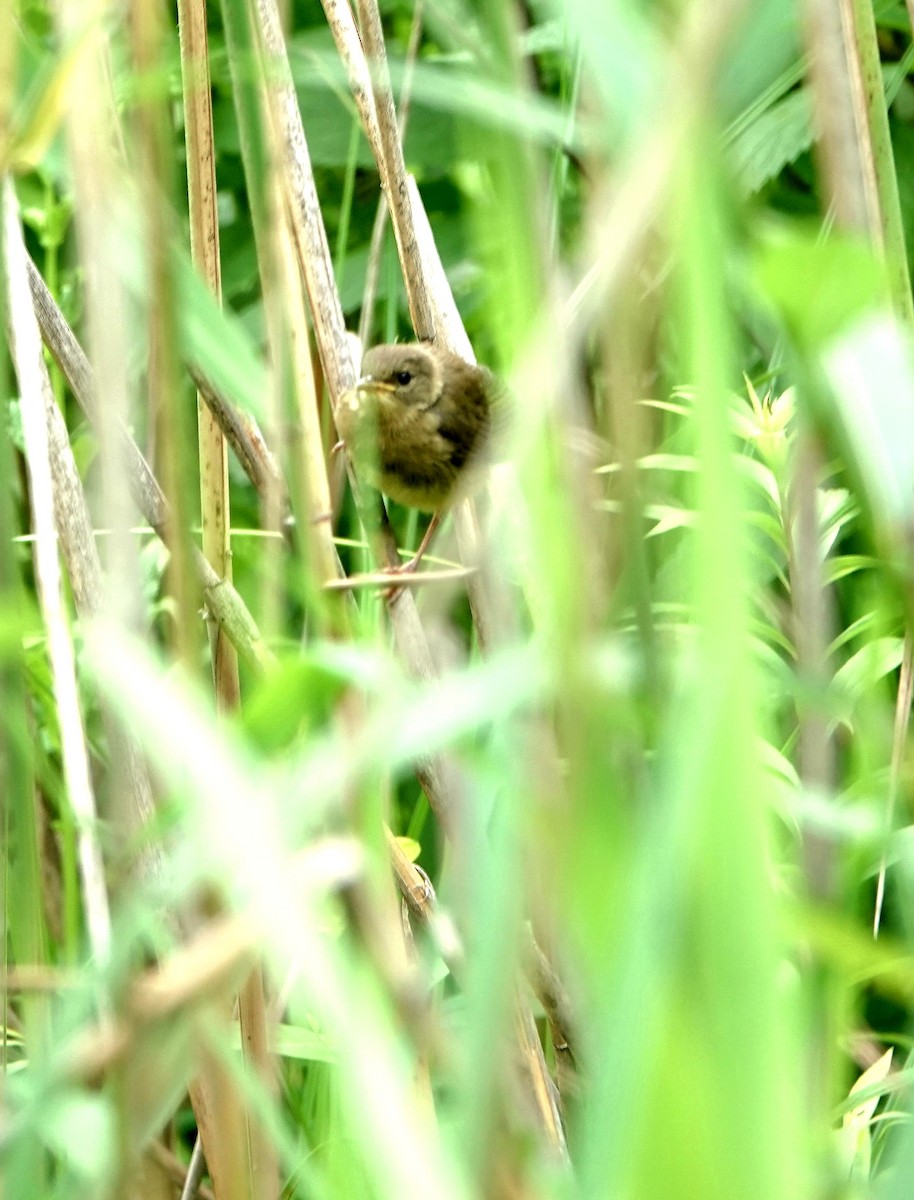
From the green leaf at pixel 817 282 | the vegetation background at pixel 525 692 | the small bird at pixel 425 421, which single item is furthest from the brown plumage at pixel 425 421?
the green leaf at pixel 817 282

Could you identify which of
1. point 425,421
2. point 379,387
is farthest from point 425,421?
point 379,387

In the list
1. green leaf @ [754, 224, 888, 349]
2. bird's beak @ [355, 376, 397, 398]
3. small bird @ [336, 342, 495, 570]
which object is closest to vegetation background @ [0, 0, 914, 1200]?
green leaf @ [754, 224, 888, 349]

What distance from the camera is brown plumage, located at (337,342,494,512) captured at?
227cm

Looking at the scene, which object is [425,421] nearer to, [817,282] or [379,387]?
[379,387]

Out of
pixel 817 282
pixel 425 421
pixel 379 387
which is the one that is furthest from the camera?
pixel 425 421

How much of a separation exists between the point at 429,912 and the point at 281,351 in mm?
625

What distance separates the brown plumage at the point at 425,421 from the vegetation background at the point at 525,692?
83 cm

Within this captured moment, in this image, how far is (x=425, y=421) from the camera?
250 cm

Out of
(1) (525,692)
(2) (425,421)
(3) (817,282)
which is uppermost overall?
(2) (425,421)

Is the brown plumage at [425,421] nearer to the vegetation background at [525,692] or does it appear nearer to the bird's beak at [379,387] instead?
the bird's beak at [379,387]

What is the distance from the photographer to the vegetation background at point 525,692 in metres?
0.60

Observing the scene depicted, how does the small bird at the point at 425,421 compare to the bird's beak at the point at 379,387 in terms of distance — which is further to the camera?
the small bird at the point at 425,421

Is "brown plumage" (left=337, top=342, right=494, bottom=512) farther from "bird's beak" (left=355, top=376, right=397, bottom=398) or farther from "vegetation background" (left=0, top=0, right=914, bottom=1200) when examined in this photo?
"vegetation background" (left=0, top=0, right=914, bottom=1200)

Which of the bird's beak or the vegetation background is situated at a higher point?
the bird's beak
